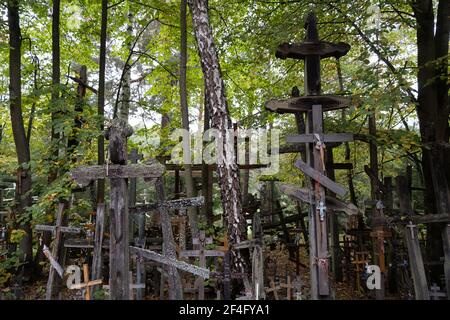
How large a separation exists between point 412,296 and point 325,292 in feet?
9.80

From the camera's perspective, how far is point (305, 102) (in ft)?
19.4

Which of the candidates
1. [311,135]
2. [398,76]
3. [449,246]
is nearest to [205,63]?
[311,135]

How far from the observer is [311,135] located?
5.76 metres

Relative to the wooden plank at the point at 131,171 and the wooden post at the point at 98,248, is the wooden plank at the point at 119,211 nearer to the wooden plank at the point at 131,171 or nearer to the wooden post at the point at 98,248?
the wooden plank at the point at 131,171

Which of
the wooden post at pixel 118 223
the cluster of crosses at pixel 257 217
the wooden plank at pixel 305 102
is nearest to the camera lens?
the wooden post at pixel 118 223

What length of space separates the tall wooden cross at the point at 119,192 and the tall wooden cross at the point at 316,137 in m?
2.31

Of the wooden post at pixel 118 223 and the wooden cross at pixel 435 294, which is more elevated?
the wooden post at pixel 118 223

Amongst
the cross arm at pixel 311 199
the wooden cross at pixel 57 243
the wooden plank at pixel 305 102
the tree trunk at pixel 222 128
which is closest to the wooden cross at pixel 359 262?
the tree trunk at pixel 222 128

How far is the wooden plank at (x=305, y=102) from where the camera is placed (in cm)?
584

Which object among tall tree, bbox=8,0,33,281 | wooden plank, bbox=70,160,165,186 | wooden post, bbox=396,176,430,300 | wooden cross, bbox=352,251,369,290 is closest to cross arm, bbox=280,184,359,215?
wooden post, bbox=396,176,430,300

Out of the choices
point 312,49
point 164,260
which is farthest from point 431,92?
point 164,260

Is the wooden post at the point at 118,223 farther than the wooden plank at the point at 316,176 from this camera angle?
No

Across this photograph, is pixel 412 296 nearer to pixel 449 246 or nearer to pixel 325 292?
pixel 449 246
